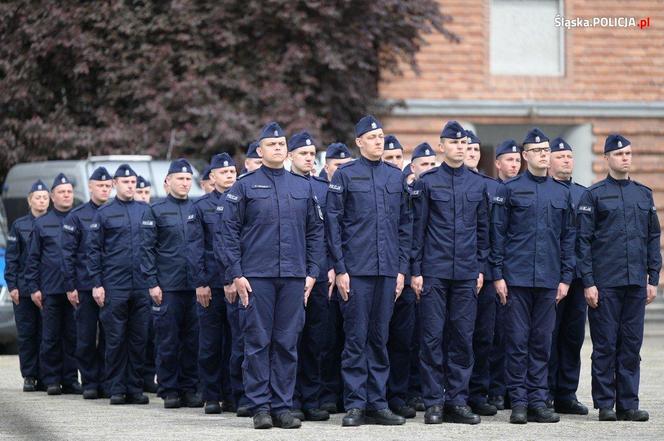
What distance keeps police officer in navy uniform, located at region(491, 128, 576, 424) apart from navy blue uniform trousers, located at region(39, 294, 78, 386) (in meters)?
5.20

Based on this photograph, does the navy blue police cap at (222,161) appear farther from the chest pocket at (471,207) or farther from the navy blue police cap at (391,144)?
the chest pocket at (471,207)

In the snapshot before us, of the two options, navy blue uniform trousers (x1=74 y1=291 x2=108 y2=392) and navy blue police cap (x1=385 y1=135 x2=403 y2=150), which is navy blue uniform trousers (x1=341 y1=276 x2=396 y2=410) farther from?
navy blue uniform trousers (x1=74 y1=291 x2=108 y2=392)

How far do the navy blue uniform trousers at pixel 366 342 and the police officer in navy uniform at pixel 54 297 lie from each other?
455cm

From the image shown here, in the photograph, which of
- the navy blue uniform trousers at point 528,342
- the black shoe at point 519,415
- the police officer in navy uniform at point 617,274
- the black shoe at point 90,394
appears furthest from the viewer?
the black shoe at point 90,394

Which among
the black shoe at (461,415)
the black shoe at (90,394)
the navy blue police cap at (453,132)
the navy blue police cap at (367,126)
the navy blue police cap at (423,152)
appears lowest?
the black shoe at (90,394)

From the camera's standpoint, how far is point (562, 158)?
13.7 meters

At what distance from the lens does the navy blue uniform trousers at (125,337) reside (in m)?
15.0

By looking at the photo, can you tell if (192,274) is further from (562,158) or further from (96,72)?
(96,72)

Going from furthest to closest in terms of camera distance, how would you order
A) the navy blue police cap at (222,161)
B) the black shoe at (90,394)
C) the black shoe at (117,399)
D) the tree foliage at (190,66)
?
the tree foliage at (190,66) < the black shoe at (90,394) < the black shoe at (117,399) < the navy blue police cap at (222,161)

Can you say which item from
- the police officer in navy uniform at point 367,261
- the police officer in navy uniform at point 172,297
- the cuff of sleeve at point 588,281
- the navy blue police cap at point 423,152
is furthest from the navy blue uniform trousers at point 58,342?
the cuff of sleeve at point 588,281

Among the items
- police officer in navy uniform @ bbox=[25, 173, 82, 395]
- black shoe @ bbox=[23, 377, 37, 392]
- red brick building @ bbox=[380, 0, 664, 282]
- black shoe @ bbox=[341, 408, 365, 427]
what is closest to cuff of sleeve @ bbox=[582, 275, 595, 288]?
black shoe @ bbox=[341, 408, 365, 427]

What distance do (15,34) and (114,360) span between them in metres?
13.9

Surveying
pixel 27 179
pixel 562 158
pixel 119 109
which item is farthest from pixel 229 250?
pixel 119 109

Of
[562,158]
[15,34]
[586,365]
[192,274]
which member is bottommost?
[586,365]
